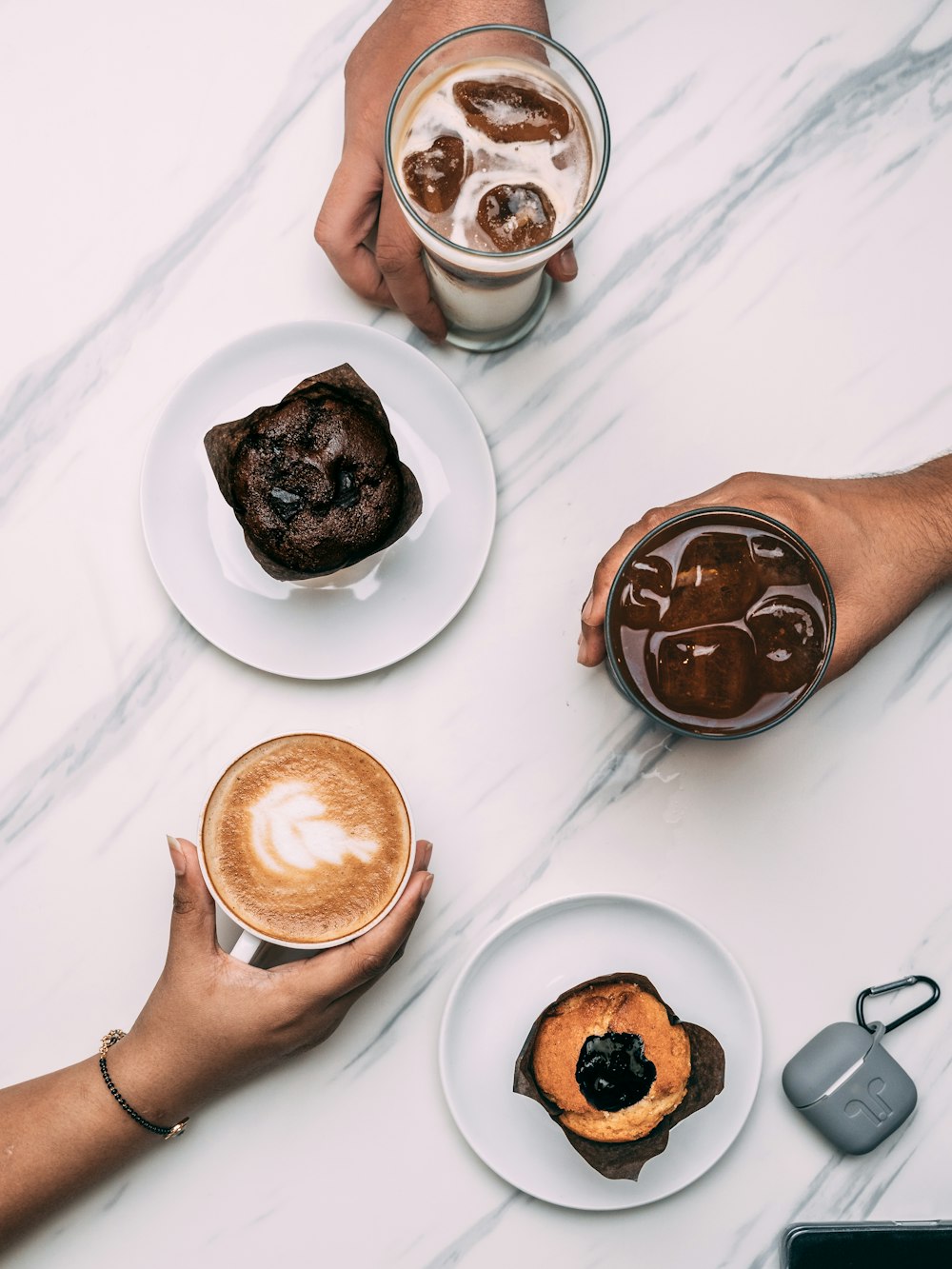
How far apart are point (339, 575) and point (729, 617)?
2.05 feet

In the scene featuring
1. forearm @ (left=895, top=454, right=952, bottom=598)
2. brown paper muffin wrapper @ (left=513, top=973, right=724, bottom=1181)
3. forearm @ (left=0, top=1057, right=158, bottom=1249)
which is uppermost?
forearm @ (left=0, top=1057, right=158, bottom=1249)

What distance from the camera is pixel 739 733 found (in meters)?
1.40

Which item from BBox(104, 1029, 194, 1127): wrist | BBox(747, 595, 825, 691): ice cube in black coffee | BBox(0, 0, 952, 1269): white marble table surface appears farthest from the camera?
BBox(0, 0, 952, 1269): white marble table surface

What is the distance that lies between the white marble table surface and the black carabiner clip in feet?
0.08

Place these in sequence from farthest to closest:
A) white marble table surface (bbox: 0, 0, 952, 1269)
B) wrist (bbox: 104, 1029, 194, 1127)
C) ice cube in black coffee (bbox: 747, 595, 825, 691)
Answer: white marble table surface (bbox: 0, 0, 952, 1269)
wrist (bbox: 104, 1029, 194, 1127)
ice cube in black coffee (bbox: 747, 595, 825, 691)

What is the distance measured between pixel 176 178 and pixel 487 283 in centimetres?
62

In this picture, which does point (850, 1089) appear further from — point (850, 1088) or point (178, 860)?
point (178, 860)

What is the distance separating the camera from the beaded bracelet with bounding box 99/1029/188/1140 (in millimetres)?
1594

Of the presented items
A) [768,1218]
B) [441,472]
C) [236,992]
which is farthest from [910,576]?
[236,992]

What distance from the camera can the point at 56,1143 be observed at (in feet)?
5.22

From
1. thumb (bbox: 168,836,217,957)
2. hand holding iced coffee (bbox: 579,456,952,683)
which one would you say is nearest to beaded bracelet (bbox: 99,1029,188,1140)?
thumb (bbox: 168,836,217,957)

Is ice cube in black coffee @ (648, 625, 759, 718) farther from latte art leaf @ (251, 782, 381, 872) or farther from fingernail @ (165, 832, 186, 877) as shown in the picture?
fingernail @ (165, 832, 186, 877)

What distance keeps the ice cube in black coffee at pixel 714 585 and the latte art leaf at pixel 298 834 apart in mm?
587

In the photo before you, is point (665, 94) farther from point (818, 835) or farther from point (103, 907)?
point (103, 907)
